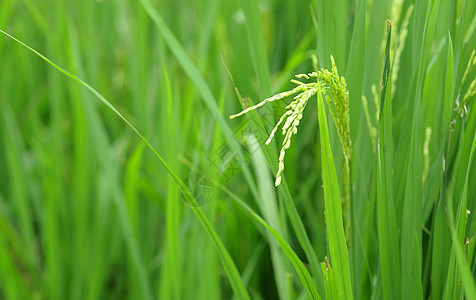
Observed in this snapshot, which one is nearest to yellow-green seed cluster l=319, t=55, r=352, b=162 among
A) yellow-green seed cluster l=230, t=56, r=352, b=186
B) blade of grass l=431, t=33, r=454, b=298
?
yellow-green seed cluster l=230, t=56, r=352, b=186

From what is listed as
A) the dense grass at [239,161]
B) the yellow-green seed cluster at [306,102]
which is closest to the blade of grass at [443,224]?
the dense grass at [239,161]

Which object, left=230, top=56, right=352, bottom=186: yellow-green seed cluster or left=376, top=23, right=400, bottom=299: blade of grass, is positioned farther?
left=376, top=23, right=400, bottom=299: blade of grass

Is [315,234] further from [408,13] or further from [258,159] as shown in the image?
[408,13]

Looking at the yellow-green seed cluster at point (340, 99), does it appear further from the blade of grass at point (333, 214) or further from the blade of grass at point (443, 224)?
the blade of grass at point (443, 224)

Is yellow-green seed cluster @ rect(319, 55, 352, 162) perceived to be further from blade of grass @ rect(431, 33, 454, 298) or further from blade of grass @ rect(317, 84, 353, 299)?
blade of grass @ rect(431, 33, 454, 298)

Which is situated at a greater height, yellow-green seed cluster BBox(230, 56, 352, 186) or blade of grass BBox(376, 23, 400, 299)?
yellow-green seed cluster BBox(230, 56, 352, 186)

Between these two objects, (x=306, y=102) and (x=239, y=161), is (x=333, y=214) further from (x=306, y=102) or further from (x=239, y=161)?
(x=239, y=161)

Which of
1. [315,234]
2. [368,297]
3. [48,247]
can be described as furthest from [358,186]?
[48,247]

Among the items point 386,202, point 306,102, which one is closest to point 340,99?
point 306,102
